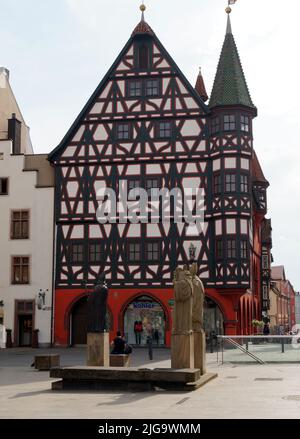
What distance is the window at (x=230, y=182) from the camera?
41750mm

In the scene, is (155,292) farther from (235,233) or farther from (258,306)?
(258,306)

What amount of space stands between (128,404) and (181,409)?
1.52m

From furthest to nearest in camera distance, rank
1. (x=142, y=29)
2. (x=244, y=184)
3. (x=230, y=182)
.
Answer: (x=142, y=29), (x=244, y=184), (x=230, y=182)

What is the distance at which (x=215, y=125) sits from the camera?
42594 mm

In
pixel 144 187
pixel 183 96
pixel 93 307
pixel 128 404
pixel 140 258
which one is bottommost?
pixel 128 404

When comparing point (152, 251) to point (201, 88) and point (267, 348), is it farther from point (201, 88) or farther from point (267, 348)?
point (201, 88)

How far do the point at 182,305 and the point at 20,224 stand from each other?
27111 mm

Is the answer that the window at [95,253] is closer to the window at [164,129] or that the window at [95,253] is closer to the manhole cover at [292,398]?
the window at [164,129]

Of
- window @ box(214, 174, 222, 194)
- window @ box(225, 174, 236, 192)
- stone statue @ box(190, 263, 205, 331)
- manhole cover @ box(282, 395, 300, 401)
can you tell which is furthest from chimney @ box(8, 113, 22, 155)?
manhole cover @ box(282, 395, 300, 401)

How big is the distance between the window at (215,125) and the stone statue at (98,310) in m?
22.1

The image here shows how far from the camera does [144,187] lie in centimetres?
4328

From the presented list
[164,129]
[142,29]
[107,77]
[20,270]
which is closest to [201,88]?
[142,29]
